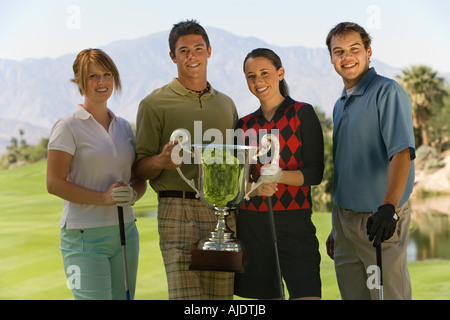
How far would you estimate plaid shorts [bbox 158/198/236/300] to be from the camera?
255 centimetres

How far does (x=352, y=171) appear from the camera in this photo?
8.04 feet

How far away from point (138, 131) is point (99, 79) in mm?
311

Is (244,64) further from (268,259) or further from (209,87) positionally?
(268,259)

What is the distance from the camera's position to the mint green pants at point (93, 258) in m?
2.58

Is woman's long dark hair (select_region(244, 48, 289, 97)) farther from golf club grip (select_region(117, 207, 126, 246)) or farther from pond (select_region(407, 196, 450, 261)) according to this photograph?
pond (select_region(407, 196, 450, 261))

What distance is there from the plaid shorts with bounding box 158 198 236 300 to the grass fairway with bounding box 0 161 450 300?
16.3ft

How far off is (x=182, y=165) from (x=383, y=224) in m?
1.00

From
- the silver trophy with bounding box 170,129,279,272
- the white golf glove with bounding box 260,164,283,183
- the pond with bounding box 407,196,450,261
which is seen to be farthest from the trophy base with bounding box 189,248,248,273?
the pond with bounding box 407,196,450,261

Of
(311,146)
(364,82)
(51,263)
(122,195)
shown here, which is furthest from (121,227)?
(51,263)

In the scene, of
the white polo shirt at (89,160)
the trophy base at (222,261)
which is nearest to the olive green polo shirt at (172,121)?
the white polo shirt at (89,160)

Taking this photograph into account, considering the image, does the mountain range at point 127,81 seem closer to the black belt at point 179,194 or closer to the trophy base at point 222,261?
the black belt at point 179,194

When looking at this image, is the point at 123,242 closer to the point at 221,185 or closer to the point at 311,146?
the point at 221,185

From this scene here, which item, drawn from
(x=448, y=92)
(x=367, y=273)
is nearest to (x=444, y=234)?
(x=448, y=92)

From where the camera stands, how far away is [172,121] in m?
2.63
